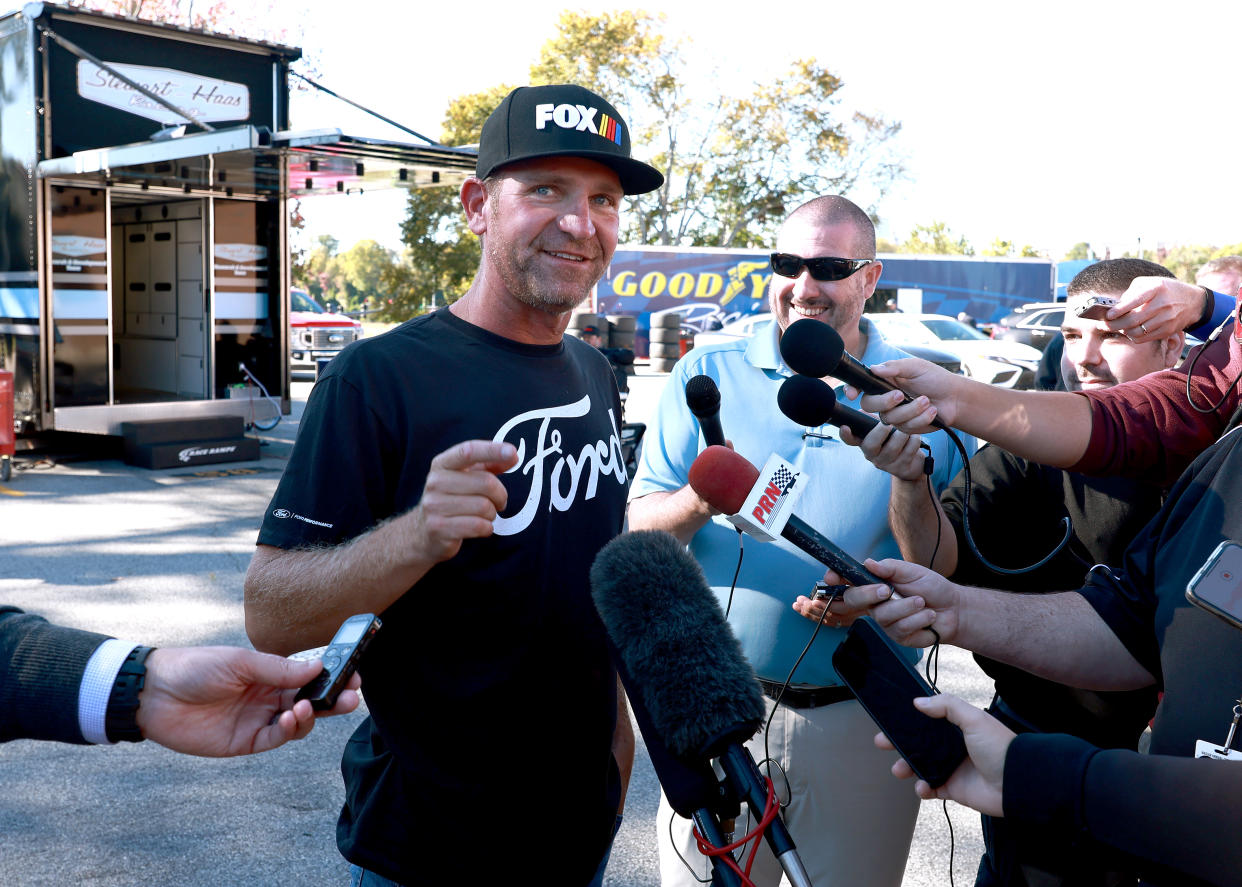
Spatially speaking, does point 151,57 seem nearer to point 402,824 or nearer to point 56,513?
point 56,513

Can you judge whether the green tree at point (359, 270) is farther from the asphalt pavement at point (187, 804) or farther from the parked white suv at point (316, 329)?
the asphalt pavement at point (187, 804)

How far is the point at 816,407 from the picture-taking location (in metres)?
2.28

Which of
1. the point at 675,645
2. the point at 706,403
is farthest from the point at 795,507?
the point at 675,645

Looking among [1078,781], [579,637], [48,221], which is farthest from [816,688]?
[48,221]

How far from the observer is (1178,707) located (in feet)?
5.65

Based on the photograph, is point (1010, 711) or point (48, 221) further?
point (48, 221)

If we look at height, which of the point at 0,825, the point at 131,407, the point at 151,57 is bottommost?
the point at 0,825

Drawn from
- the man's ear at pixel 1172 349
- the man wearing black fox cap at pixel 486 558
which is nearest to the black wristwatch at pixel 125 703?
the man wearing black fox cap at pixel 486 558

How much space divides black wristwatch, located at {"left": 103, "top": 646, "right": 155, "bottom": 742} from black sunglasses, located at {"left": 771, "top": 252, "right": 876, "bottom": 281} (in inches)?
83.7

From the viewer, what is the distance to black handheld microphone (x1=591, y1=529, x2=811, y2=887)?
4.72 ft

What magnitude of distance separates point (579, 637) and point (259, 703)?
2.39ft

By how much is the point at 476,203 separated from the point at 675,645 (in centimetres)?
129

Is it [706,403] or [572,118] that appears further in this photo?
[706,403]

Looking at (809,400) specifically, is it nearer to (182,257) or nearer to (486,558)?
(486,558)
